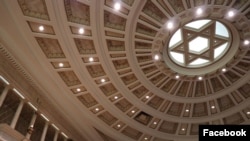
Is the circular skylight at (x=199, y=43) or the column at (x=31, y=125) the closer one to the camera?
the column at (x=31, y=125)

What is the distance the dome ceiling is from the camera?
1177 centimetres

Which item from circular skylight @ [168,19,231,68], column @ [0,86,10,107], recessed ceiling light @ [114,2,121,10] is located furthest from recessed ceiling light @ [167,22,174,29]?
column @ [0,86,10,107]

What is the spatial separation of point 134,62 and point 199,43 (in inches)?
183

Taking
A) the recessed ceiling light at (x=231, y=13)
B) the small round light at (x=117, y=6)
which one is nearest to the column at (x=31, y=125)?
the small round light at (x=117, y=6)

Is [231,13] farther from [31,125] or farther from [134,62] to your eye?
[31,125]

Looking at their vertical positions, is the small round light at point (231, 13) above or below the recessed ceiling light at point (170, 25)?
above

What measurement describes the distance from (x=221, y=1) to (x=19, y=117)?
39.1 feet

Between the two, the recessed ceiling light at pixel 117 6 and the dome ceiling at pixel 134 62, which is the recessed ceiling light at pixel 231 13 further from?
the recessed ceiling light at pixel 117 6

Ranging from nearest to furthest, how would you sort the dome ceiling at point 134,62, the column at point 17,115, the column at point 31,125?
the column at point 17,115
the dome ceiling at point 134,62
the column at point 31,125

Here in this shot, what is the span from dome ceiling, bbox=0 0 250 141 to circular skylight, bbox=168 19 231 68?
0.07m

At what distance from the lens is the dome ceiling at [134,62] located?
1177cm

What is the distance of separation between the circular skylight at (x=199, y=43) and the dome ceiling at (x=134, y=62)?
0.22 ft

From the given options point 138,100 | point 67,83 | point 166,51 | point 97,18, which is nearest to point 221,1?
point 166,51

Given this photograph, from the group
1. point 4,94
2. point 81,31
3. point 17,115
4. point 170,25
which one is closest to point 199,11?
point 170,25
